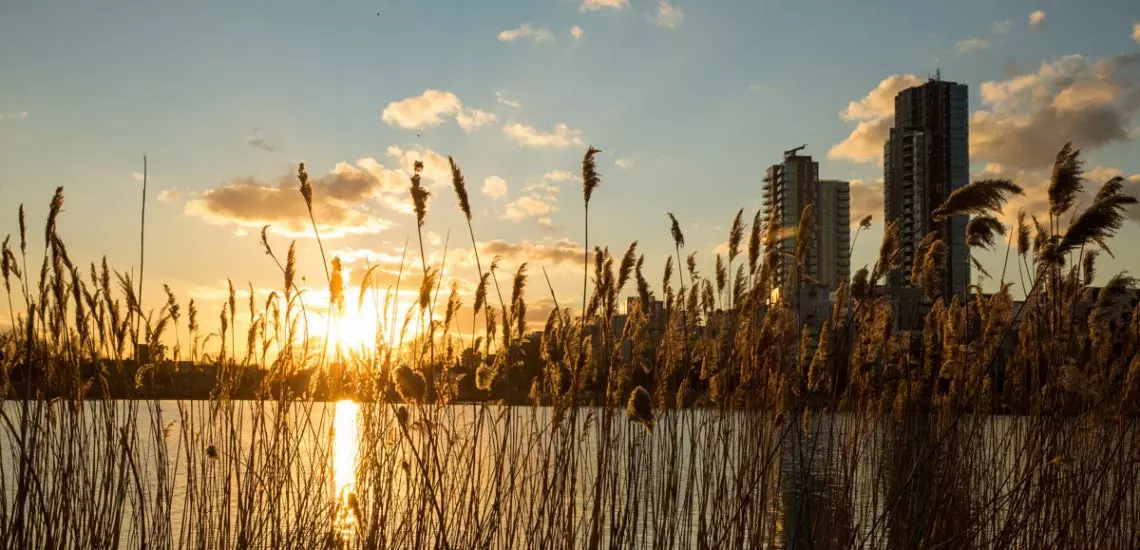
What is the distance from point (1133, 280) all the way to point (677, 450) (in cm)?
239

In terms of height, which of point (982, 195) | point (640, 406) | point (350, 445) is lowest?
point (350, 445)

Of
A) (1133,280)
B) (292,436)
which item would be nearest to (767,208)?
(1133,280)

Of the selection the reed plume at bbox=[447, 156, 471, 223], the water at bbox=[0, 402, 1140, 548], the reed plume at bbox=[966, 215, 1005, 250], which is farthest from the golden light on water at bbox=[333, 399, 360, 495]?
the reed plume at bbox=[966, 215, 1005, 250]

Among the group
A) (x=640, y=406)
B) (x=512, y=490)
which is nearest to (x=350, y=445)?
(x=512, y=490)

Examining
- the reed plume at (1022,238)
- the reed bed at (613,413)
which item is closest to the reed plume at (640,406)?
the reed bed at (613,413)

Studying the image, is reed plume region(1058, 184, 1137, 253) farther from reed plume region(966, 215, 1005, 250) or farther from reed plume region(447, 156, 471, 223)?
reed plume region(447, 156, 471, 223)

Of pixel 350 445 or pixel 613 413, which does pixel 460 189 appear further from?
pixel 350 445

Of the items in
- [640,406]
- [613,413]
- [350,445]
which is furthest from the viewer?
[350,445]

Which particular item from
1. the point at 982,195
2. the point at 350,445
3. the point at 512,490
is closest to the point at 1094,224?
the point at 982,195

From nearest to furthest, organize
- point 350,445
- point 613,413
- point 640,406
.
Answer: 1. point 640,406
2. point 613,413
3. point 350,445

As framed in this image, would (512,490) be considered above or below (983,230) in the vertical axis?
below

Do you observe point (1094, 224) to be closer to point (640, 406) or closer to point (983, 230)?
point (983, 230)

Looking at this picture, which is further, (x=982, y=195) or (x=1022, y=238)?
(x=1022, y=238)

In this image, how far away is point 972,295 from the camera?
5.88m
